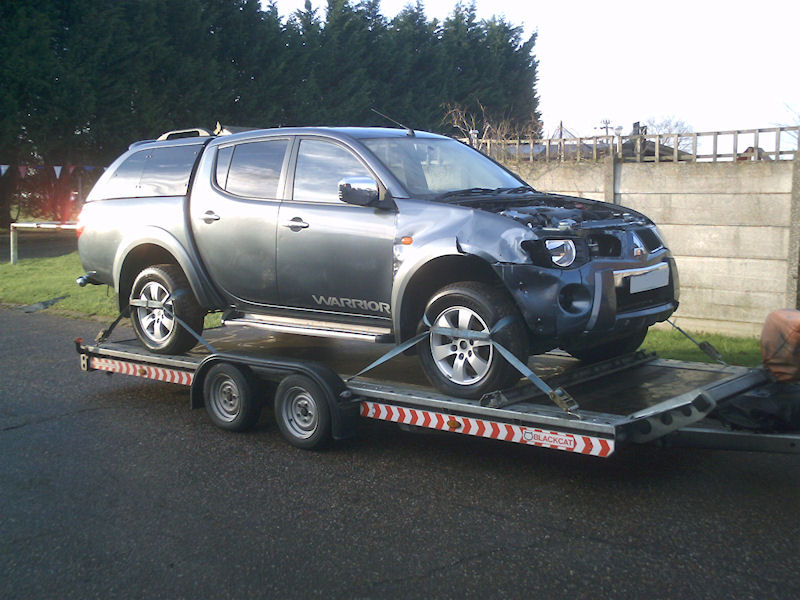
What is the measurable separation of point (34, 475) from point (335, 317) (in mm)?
2192

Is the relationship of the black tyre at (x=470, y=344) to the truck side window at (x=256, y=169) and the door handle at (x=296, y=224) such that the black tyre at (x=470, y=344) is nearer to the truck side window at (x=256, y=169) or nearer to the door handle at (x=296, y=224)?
the door handle at (x=296, y=224)

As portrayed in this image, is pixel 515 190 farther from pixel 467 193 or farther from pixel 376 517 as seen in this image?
pixel 376 517

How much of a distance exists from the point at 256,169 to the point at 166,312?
146cm

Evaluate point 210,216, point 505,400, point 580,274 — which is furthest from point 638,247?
point 210,216

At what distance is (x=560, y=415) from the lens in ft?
15.5

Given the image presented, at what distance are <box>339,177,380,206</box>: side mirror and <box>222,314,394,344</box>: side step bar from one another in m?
0.89

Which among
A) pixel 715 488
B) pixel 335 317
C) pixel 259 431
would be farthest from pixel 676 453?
pixel 259 431

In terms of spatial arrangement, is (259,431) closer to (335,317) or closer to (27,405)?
(335,317)

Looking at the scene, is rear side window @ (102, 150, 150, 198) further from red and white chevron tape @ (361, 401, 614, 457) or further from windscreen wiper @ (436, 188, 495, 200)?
red and white chevron tape @ (361, 401, 614, 457)

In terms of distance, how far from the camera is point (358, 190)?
558 cm

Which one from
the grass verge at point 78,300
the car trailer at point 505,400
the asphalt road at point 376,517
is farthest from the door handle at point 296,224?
the grass verge at point 78,300

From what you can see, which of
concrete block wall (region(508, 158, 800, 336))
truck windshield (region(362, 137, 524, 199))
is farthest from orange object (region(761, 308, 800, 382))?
concrete block wall (region(508, 158, 800, 336))

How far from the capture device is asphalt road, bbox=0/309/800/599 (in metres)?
3.82

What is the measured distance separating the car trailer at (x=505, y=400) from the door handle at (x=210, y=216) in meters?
1.08
